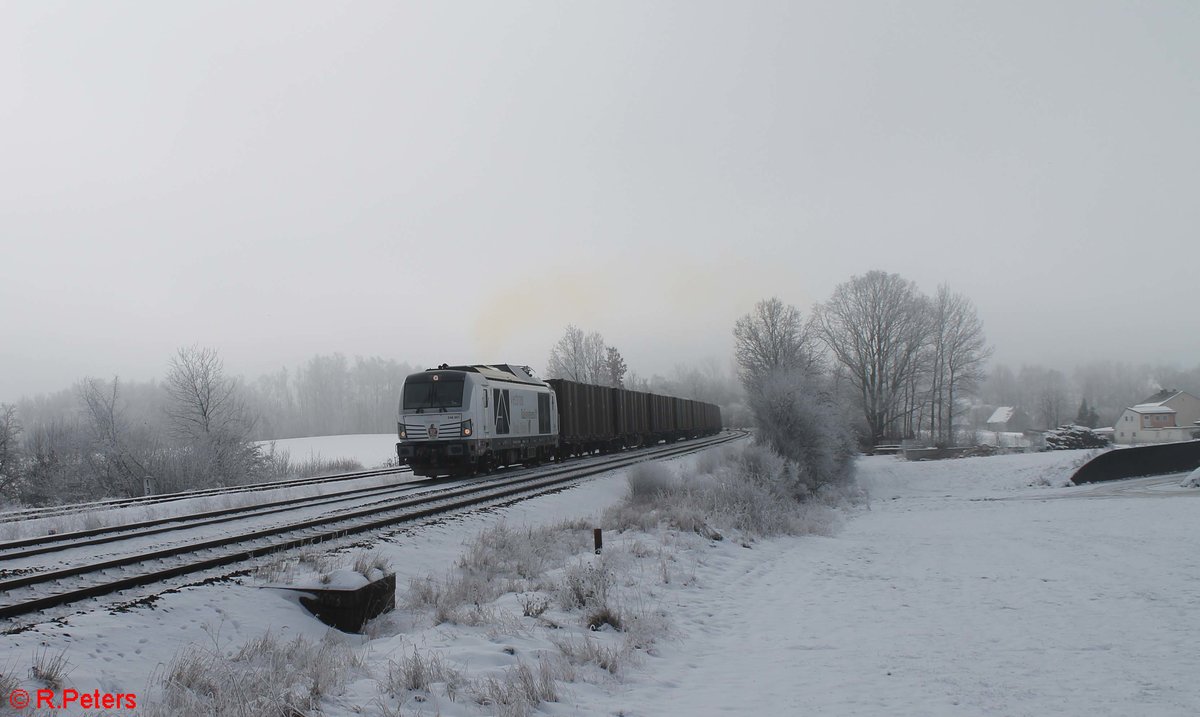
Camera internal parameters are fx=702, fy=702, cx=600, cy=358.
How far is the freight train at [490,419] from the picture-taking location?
2048cm

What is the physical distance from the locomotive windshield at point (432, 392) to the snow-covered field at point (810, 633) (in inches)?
262

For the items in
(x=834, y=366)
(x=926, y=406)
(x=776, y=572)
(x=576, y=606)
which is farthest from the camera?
(x=926, y=406)

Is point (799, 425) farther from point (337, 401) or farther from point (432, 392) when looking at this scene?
point (337, 401)

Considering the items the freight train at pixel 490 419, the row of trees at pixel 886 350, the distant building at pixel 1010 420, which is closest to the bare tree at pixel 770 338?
the row of trees at pixel 886 350

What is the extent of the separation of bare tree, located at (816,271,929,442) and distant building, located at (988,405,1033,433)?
65.7 m

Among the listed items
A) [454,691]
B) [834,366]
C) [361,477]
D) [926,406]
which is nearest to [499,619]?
[454,691]

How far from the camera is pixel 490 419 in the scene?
71.1 feet

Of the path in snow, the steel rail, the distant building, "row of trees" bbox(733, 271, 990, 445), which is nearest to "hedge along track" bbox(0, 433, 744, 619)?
the steel rail

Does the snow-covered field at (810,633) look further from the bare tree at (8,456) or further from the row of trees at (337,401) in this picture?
the row of trees at (337,401)

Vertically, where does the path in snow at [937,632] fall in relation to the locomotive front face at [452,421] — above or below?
below

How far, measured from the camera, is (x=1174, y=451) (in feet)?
105

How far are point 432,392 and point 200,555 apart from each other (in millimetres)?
11693

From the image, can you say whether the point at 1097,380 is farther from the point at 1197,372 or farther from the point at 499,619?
the point at 499,619

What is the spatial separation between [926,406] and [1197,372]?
112 meters
